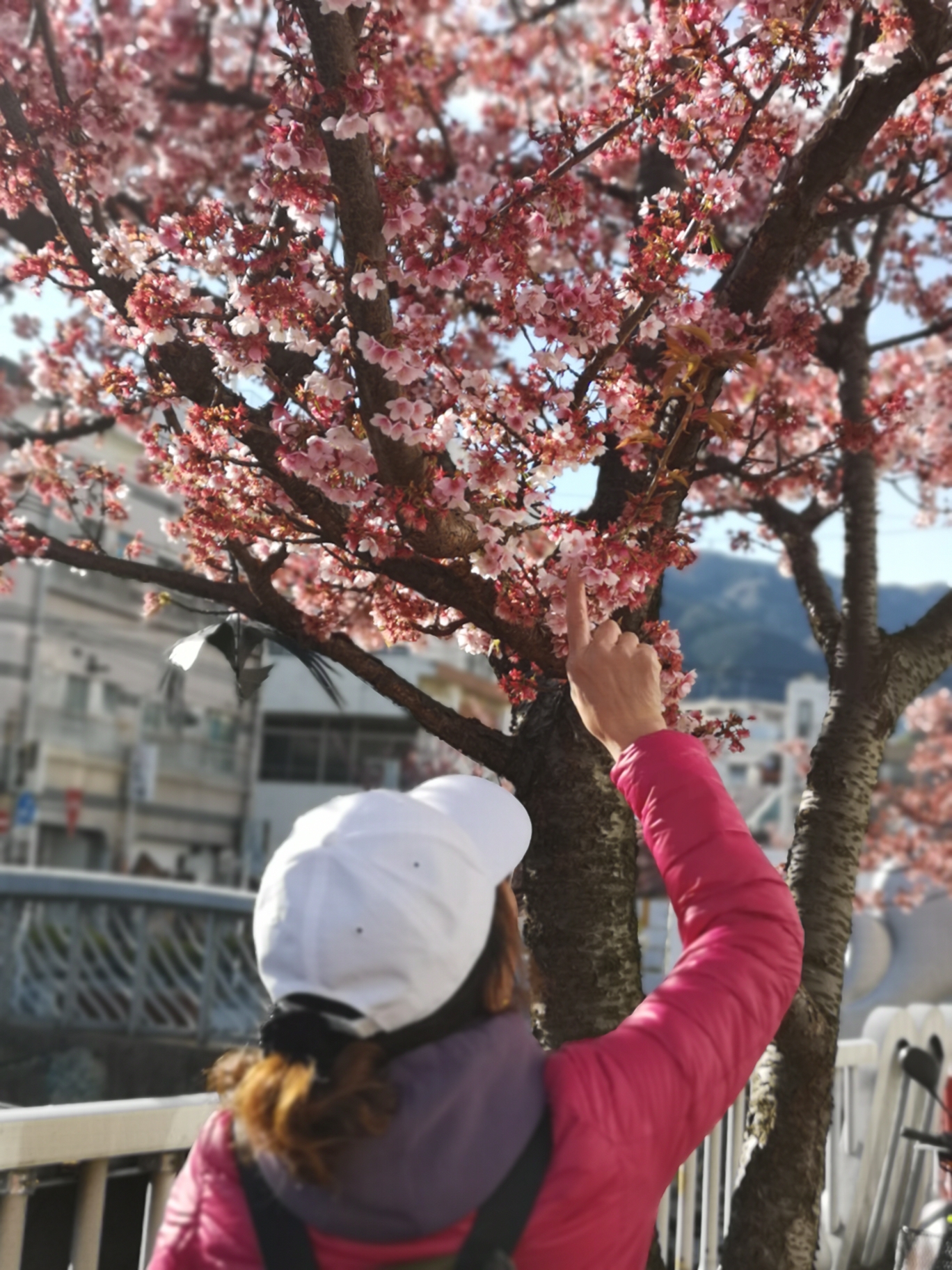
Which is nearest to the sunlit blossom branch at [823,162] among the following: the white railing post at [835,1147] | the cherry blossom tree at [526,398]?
the cherry blossom tree at [526,398]

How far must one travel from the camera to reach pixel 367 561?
3232 millimetres

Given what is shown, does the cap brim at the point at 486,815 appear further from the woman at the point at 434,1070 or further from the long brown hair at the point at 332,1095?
the long brown hair at the point at 332,1095

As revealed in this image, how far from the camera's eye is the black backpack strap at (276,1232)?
133cm

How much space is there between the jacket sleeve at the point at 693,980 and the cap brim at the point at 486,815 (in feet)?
0.64

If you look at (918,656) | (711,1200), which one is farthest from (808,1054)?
(918,656)

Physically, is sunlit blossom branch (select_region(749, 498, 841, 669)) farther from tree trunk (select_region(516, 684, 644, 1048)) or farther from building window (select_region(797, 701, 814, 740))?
building window (select_region(797, 701, 814, 740))

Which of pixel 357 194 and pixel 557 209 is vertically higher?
pixel 557 209

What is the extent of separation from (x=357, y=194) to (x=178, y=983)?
766cm

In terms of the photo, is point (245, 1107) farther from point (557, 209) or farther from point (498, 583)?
point (557, 209)

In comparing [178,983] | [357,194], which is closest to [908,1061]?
[357,194]

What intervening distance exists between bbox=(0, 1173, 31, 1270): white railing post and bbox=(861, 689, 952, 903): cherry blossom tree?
19.7 m

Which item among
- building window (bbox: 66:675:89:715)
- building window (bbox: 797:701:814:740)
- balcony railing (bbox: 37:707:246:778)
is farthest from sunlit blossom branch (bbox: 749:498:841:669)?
building window (bbox: 797:701:814:740)

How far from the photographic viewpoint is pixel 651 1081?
1.42 metres

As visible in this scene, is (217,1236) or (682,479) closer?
(217,1236)
